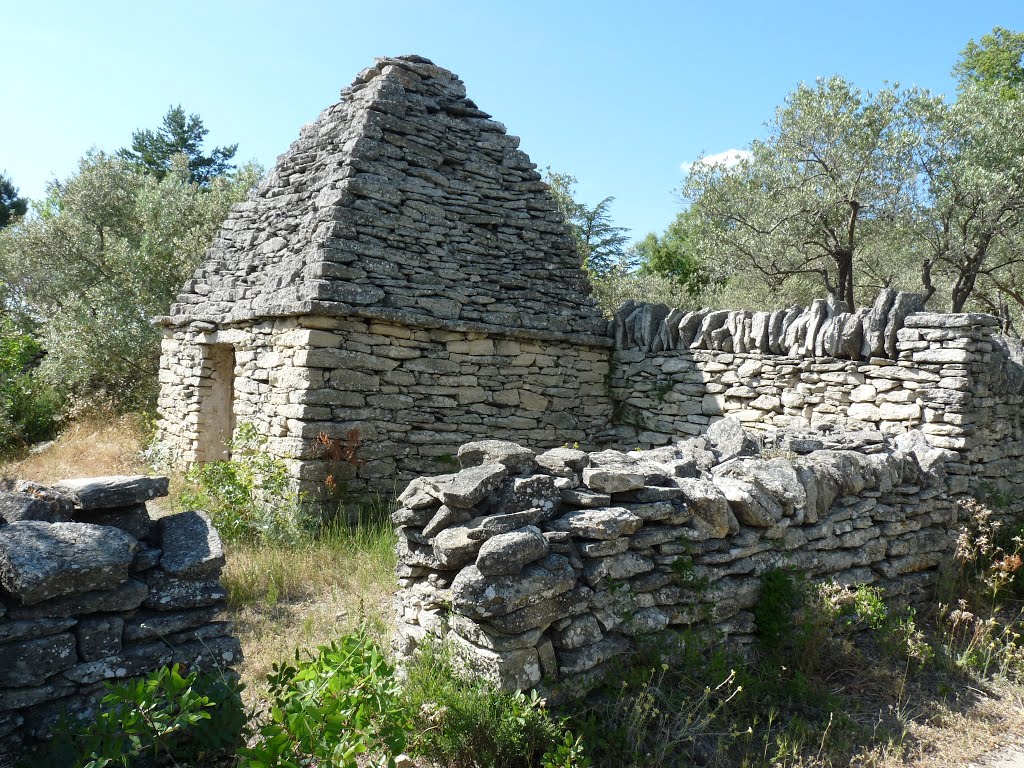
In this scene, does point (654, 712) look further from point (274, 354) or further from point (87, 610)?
point (274, 354)

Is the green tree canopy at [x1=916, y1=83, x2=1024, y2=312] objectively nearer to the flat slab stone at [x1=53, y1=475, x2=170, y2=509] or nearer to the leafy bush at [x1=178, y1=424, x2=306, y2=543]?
the leafy bush at [x1=178, y1=424, x2=306, y2=543]

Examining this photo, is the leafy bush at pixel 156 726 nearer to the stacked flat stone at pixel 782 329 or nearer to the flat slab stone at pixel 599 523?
the flat slab stone at pixel 599 523

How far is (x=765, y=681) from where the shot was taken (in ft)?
12.5

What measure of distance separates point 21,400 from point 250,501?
7473mm

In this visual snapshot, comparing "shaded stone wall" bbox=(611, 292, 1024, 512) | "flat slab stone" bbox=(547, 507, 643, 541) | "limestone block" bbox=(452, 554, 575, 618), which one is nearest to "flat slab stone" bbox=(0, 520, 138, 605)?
"limestone block" bbox=(452, 554, 575, 618)

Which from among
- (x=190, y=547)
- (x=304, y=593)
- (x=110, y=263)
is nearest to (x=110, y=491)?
(x=190, y=547)

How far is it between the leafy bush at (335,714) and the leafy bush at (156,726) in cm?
20

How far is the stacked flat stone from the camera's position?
650 centimetres

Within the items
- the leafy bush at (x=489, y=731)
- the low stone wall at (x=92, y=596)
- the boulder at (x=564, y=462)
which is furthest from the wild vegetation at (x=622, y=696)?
the boulder at (x=564, y=462)

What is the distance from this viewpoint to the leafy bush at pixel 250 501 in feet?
21.8

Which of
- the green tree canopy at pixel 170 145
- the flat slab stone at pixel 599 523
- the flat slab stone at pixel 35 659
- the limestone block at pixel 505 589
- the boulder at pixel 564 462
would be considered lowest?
the flat slab stone at pixel 35 659

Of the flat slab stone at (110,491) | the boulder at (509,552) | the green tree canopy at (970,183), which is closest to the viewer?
the flat slab stone at (110,491)

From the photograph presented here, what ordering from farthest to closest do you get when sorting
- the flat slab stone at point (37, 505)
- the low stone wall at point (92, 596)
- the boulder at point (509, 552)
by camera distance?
the boulder at point (509, 552) → the flat slab stone at point (37, 505) → the low stone wall at point (92, 596)

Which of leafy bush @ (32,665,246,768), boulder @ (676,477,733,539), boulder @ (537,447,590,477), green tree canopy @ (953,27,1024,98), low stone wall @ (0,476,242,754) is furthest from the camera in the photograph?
green tree canopy @ (953,27,1024,98)
